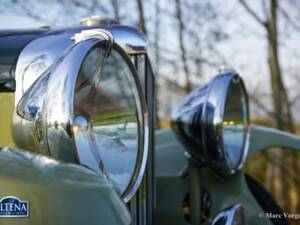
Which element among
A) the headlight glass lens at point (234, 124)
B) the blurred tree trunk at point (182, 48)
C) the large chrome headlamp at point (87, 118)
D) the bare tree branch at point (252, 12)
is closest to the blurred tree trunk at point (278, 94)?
the bare tree branch at point (252, 12)

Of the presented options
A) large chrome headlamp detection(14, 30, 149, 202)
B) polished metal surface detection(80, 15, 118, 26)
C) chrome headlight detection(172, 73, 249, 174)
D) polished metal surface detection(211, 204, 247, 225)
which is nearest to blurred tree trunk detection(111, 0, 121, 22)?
chrome headlight detection(172, 73, 249, 174)

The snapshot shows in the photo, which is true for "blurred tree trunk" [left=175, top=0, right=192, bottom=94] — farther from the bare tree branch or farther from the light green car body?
the light green car body

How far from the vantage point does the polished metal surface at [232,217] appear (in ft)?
7.02

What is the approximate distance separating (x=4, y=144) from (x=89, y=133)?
0.85 feet

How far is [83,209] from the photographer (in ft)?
4.37

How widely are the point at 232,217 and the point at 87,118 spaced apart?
0.57m

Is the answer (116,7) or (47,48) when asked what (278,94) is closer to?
(116,7)

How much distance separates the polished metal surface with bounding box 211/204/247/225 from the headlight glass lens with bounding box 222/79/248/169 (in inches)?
16.3

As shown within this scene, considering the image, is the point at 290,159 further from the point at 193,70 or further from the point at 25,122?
the point at 25,122

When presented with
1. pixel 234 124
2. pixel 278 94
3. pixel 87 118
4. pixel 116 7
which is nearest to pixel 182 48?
pixel 278 94

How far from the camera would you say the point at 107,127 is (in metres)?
2.21

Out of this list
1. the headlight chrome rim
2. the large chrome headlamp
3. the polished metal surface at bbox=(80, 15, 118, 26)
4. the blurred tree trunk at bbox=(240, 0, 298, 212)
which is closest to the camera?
the large chrome headlamp

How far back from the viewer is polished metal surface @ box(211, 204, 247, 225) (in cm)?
214

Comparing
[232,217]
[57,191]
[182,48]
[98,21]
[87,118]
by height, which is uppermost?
[182,48]
